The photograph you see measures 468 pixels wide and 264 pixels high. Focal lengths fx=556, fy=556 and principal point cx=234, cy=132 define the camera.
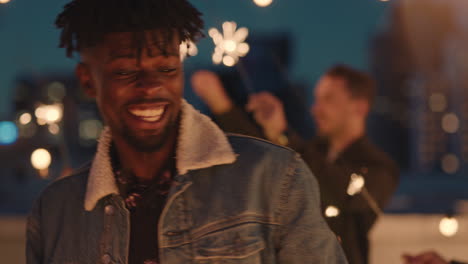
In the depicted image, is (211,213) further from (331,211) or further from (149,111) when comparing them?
(331,211)

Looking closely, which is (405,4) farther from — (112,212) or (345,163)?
(112,212)

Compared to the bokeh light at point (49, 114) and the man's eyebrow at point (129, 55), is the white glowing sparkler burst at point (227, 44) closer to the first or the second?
the bokeh light at point (49, 114)

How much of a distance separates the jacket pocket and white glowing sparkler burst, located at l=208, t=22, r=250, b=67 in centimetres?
130

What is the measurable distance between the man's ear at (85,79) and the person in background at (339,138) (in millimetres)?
817

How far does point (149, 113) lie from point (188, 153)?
6.0 inches

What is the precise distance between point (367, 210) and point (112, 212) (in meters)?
1.38

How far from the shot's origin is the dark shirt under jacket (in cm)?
229

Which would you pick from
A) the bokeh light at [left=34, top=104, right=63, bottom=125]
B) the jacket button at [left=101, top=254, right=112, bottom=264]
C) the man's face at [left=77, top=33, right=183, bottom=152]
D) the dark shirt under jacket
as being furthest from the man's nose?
the bokeh light at [left=34, top=104, right=63, bottom=125]

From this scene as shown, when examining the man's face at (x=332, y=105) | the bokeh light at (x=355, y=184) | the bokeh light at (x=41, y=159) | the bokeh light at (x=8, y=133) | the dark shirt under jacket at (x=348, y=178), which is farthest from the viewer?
the bokeh light at (x=8, y=133)

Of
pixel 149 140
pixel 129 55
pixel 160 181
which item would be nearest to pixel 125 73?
pixel 129 55

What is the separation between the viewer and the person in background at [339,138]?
7.68 ft

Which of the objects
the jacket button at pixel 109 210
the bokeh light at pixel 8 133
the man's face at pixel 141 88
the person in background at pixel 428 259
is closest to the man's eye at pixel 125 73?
the man's face at pixel 141 88

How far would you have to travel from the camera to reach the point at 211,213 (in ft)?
4.70

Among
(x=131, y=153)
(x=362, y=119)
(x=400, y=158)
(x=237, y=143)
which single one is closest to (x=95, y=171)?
(x=131, y=153)
